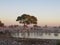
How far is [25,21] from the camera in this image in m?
45.8

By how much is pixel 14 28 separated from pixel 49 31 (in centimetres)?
641

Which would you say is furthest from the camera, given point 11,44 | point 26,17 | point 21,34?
point 26,17

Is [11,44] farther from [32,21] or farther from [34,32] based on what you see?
[32,21]

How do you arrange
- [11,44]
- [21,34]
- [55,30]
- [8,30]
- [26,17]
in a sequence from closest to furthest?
[11,44] → [21,34] → [8,30] → [55,30] → [26,17]

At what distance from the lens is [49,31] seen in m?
39.4


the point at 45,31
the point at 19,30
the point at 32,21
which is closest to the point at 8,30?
the point at 19,30

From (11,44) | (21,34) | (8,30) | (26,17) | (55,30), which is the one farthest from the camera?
(26,17)

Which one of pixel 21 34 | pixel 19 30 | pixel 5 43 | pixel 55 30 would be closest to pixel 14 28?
pixel 19 30

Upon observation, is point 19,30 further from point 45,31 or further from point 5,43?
point 5,43

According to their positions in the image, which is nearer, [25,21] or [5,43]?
[5,43]

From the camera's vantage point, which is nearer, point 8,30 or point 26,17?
point 8,30

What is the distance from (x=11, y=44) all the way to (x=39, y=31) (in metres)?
18.1

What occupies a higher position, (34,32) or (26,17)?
(26,17)

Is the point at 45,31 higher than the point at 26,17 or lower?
lower
